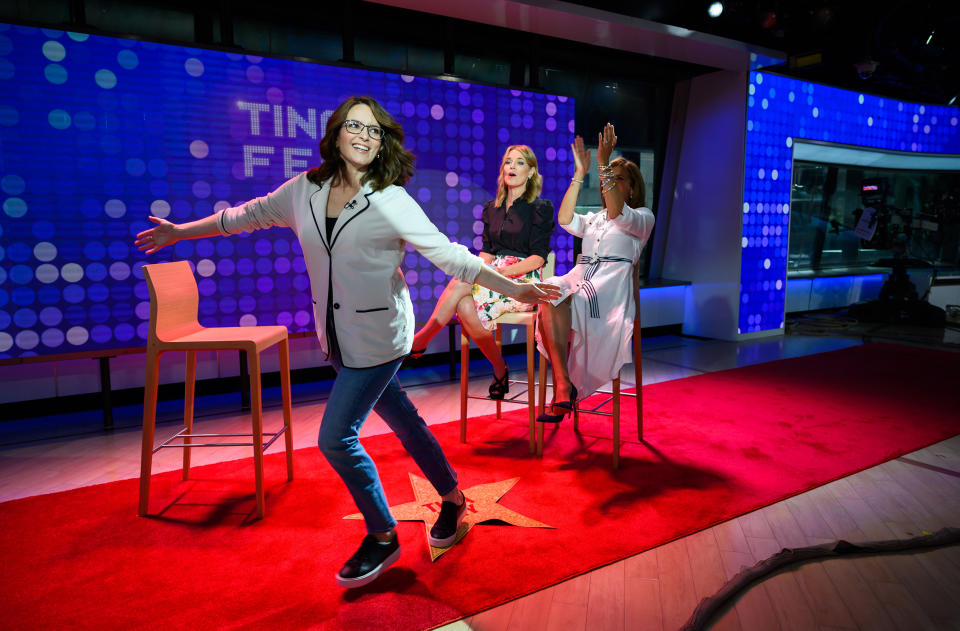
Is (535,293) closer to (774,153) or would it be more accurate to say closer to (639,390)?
(639,390)

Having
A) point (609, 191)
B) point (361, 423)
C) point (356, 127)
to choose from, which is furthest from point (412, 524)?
point (609, 191)

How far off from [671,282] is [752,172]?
4.50 ft

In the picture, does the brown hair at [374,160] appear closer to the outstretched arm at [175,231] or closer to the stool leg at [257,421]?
the outstretched arm at [175,231]

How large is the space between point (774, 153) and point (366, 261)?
5903mm

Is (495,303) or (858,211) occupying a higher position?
(858,211)

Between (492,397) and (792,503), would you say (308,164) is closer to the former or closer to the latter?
(492,397)

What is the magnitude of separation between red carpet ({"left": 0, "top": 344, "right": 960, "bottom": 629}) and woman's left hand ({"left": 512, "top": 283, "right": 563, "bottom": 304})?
919 mm

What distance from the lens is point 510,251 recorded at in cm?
335

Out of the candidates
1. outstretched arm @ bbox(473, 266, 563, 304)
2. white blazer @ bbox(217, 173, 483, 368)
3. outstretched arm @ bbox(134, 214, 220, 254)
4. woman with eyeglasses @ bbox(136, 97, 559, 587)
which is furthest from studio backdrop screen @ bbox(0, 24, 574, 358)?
outstretched arm @ bbox(473, 266, 563, 304)

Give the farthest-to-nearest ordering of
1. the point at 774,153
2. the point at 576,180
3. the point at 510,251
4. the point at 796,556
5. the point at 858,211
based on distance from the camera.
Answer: the point at 858,211 → the point at 774,153 → the point at 510,251 → the point at 576,180 → the point at 796,556

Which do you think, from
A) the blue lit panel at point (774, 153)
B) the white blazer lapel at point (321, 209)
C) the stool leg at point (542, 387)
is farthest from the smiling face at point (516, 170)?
the blue lit panel at point (774, 153)

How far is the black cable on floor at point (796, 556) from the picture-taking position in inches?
71.4

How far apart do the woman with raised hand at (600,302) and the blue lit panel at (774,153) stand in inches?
142

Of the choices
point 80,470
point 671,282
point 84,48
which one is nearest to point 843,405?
point 671,282
